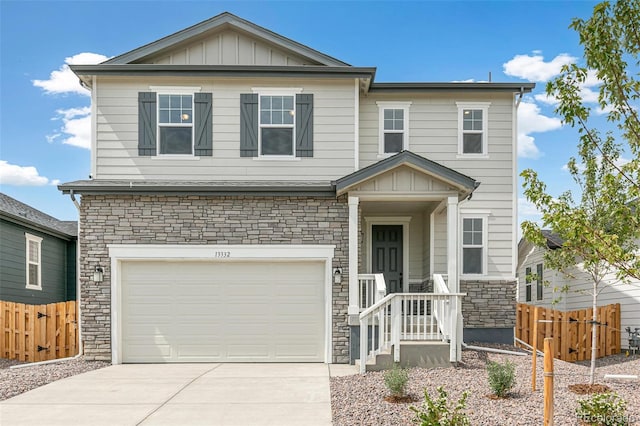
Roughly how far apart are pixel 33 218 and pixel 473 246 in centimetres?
1284

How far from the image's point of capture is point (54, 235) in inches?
719

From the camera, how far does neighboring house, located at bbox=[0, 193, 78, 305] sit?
50.3 ft

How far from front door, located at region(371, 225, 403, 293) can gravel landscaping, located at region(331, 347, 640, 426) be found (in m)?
3.16

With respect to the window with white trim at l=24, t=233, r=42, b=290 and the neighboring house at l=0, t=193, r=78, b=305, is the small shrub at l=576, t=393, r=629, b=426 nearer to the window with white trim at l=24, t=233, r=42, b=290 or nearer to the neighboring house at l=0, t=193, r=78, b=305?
the neighboring house at l=0, t=193, r=78, b=305

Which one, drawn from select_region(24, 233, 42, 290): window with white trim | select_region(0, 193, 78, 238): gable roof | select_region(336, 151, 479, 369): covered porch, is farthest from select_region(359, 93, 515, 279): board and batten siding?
select_region(24, 233, 42, 290): window with white trim

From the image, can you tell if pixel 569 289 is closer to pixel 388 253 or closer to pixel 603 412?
pixel 388 253

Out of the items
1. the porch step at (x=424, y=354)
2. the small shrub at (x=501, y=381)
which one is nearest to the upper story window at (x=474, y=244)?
the porch step at (x=424, y=354)

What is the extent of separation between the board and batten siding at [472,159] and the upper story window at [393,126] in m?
0.10

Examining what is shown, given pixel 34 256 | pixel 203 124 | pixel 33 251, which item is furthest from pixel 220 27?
pixel 34 256

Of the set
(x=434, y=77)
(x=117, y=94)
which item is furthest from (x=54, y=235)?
(x=434, y=77)

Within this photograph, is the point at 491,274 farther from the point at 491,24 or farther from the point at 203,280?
the point at 203,280

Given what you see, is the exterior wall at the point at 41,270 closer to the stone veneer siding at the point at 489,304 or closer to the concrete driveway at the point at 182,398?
the concrete driveway at the point at 182,398

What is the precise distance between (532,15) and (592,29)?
6878mm

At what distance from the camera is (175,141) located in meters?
12.5
